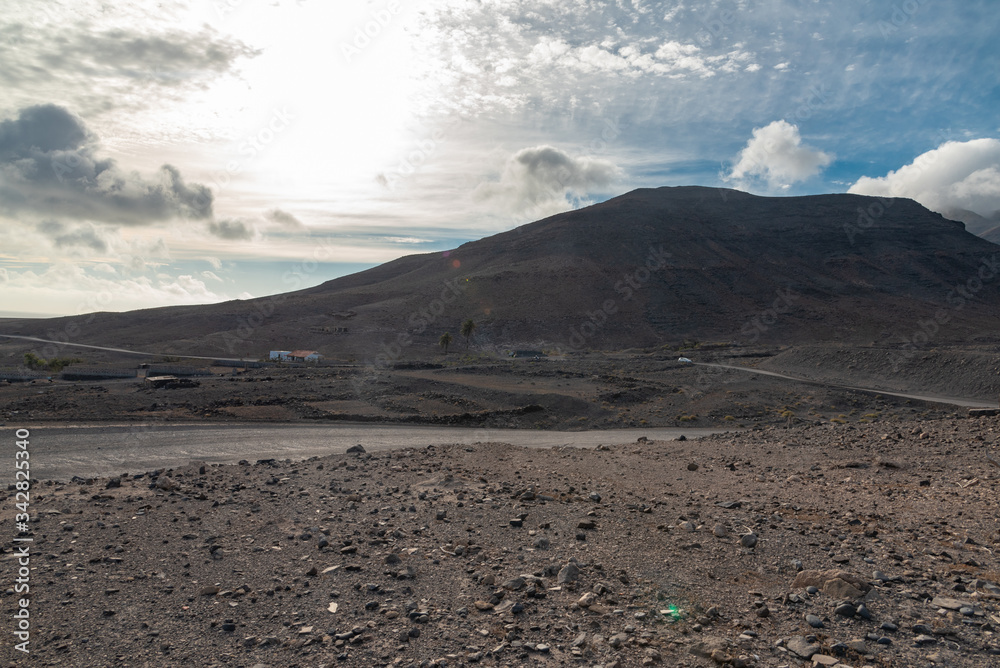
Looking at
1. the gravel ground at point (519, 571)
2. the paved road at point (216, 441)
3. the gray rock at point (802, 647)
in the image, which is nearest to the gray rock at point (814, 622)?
the gravel ground at point (519, 571)

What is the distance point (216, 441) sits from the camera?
87.9 ft

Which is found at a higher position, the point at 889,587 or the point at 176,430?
the point at 889,587

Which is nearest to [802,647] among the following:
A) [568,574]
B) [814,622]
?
[814,622]

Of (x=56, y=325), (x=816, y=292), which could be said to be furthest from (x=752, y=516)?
(x=56, y=325)

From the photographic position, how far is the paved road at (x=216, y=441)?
21312mm

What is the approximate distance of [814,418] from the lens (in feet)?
114

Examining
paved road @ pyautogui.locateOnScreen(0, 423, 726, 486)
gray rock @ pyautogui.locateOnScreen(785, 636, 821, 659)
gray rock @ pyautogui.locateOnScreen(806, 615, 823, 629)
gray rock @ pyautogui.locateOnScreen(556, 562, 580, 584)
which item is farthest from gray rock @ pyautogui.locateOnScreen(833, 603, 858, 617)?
paved road @ pyautogui.locateOnScreen(0, 423, 726, 486)

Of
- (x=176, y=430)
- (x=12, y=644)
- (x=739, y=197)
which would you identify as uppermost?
(x=739, y=197)

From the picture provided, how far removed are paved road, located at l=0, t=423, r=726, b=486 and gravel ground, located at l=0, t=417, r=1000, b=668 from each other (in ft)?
30.0

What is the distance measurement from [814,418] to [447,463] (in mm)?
28161

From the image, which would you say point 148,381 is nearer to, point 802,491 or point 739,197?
point 802,491

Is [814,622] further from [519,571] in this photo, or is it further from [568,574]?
[519,571]

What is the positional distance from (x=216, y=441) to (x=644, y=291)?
10856 centimetres

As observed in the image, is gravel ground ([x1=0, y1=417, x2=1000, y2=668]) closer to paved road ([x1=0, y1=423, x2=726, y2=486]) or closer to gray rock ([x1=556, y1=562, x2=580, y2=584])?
gray rock ([x1=556, y1=562, x2=580, y2=584])
